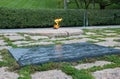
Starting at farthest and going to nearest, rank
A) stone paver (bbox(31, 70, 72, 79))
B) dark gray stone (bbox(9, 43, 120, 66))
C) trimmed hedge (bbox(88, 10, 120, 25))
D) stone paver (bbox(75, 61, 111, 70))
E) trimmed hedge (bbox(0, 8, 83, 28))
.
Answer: trimmed hedge (bbox(88, 10, 120, 25)) < trimmed hedge (bbox(0, 8, 83, 28)) < dark gray stone (bbox(9, 43, 120, 66)) < stone paver (bbox(75, 61, 111, 70)) < stone paver (bbox(31, 70, 72, 79))

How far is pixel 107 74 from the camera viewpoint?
4.18 meters

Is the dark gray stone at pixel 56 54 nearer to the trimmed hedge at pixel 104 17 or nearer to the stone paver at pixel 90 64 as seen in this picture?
the stone paver at pixel 90 64

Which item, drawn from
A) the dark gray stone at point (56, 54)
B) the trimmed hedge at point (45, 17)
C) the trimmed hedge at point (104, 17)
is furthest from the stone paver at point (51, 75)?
the trimmed hedge at point (104, 17)

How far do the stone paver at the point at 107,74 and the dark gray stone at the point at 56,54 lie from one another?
78cm

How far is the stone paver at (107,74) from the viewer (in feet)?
13.4

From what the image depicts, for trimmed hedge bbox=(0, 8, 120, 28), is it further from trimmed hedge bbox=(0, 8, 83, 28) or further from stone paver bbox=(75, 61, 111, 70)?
stone paver bbox=(75, 61, 111, 70)

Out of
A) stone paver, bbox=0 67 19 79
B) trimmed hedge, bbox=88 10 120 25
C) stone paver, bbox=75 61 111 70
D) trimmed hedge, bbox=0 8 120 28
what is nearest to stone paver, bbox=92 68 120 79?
stone paver, bbox=75 61 111 70

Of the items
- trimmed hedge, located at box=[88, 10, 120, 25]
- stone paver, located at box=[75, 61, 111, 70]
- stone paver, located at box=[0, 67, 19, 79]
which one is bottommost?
trimmed hedge, located at box=[88, 10, 120, 25]

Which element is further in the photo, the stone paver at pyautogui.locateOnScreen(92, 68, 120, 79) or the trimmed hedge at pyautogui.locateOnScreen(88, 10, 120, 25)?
the trimmed hedge at pyautogui.locateOnScreen(88, 10, 120, 25)

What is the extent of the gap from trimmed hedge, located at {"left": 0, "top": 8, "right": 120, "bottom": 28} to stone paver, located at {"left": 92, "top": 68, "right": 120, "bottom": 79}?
859 cm

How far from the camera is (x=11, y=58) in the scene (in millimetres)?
5250

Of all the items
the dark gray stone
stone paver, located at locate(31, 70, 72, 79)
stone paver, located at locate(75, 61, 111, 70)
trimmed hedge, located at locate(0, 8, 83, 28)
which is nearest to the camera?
stone paver, located at locate(31, 70, 72, 79)

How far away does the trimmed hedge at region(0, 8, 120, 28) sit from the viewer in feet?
40.7

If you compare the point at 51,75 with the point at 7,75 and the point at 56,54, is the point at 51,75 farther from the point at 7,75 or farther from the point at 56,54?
the point at 56,54
